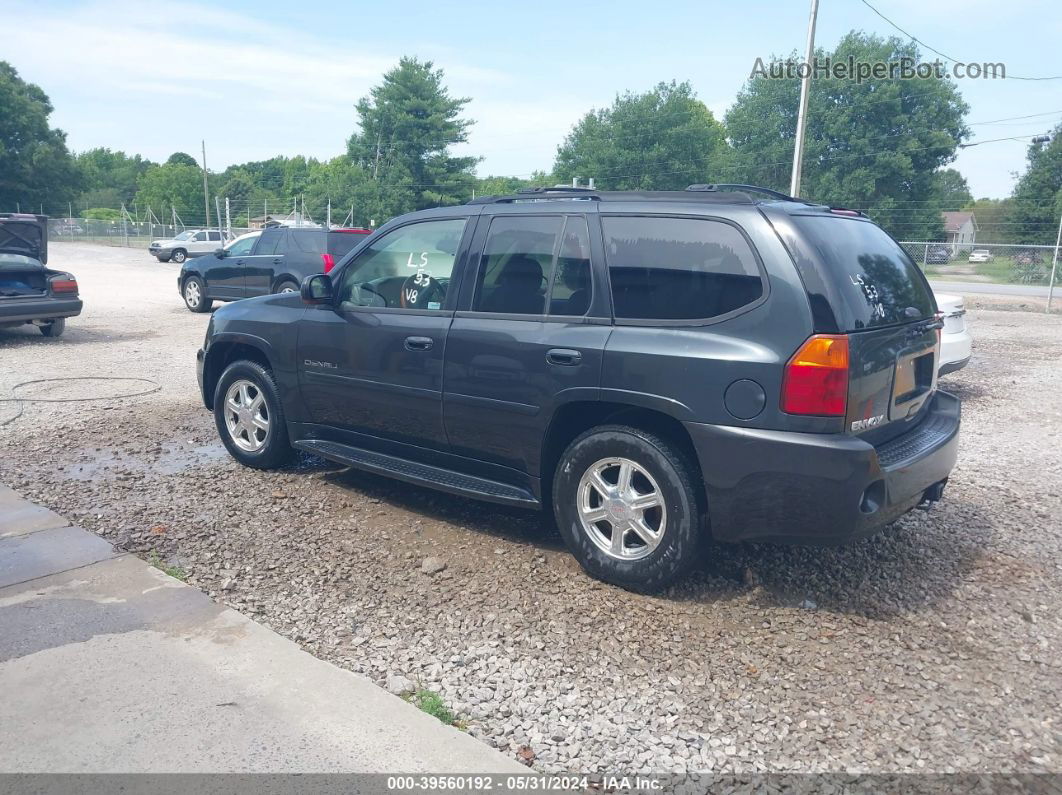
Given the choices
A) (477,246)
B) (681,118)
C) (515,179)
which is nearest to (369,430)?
(477,246)

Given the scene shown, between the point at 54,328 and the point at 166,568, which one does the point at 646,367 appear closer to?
the point at 166,568

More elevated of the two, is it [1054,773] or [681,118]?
[681,118]

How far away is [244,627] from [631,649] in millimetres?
1707

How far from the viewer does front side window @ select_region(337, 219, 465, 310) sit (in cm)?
496

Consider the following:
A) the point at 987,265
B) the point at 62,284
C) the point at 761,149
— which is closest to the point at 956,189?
the point at 761,149

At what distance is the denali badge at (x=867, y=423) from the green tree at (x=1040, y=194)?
5411 centimetres

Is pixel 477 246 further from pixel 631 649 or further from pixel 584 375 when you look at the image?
pixel 631 649

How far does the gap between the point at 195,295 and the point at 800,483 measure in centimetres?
1573

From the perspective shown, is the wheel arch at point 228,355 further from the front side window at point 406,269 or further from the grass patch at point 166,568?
the grass patch at point 166,568

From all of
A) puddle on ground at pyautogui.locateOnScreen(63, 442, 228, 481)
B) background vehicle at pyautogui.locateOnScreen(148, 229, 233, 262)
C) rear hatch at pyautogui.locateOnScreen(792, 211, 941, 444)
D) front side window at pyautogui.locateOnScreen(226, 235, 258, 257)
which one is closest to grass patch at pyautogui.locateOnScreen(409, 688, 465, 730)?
rear hatch at pyautogui.locateOnScreen(792, 211, 941, 444)

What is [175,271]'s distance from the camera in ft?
106

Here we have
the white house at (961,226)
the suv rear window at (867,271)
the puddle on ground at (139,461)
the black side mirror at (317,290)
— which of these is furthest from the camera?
the white house at (961,226)

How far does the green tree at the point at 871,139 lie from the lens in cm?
5150

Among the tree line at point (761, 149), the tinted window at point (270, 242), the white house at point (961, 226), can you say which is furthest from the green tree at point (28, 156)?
the white house at point (961, 226)
